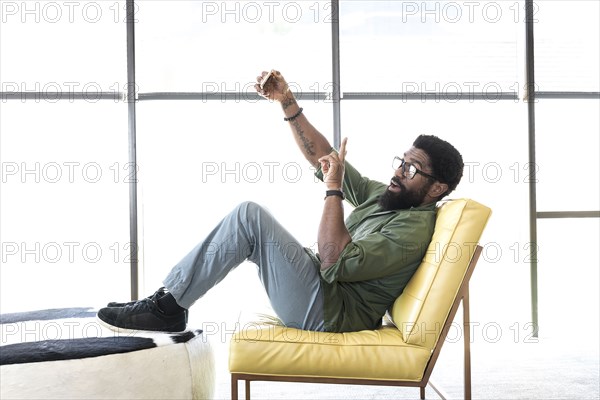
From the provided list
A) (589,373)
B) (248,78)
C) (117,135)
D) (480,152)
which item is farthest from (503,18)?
(117,135)

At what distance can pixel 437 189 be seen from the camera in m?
2.47

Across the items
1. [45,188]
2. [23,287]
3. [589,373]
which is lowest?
[589,373]

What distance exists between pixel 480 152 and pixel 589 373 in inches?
59.4

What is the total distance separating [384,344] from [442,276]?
0.96ft

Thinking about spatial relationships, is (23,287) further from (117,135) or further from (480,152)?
(480,152)

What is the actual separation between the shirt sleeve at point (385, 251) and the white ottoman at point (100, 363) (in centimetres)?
54

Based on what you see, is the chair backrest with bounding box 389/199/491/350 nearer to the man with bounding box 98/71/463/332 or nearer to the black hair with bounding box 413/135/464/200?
the man with bounding box 98/71/463/332

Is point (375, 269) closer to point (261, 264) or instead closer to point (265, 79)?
point (261, 264)

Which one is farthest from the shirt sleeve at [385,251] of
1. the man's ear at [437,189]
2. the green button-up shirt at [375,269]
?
the man's ear at [437,189]

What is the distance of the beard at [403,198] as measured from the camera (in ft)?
7.95

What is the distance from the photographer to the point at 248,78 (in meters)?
3.86

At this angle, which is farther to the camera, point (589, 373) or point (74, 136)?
point (74, 136)

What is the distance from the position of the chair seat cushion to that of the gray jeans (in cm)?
15

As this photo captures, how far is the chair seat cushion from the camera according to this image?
198 centimetres
